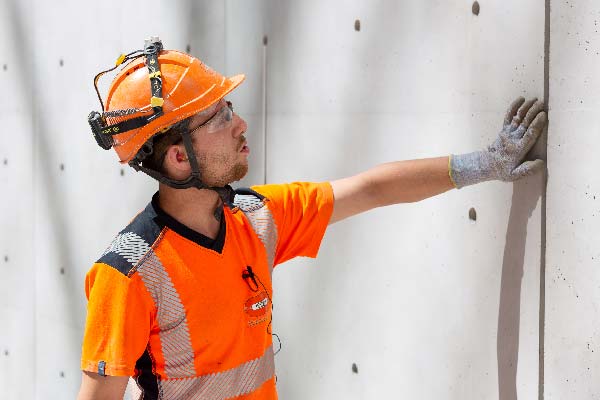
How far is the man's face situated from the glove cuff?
47cm

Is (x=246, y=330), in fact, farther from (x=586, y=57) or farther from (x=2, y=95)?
(x=2, y=95)

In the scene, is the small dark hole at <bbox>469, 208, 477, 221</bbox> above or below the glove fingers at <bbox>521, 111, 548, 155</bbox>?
below

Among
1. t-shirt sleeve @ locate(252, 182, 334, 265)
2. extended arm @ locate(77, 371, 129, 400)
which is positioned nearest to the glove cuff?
t-shirt sleeve @ locate(252, 182, 334, 265)

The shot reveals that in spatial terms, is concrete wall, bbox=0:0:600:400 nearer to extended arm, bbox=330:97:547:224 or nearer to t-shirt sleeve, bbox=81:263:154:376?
extended arm, bbox=330:97:547:224

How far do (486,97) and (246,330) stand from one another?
2.49 ft

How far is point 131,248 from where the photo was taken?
6.40 ft

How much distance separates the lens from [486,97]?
6.86ft

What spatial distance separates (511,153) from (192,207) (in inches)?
28.0

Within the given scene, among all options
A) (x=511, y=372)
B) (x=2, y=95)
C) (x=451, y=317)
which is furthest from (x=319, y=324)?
(x=2, y=95)

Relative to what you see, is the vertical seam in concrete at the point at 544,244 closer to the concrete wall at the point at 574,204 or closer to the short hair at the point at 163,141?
the concrete wall at the point at 574,204

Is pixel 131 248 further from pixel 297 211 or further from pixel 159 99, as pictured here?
pixel 297 211

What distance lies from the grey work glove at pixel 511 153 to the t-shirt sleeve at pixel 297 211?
1.11 ft

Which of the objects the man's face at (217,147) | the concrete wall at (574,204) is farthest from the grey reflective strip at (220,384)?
the concrete wall at (574,204)

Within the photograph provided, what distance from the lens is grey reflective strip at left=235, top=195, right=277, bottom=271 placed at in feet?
7.14
